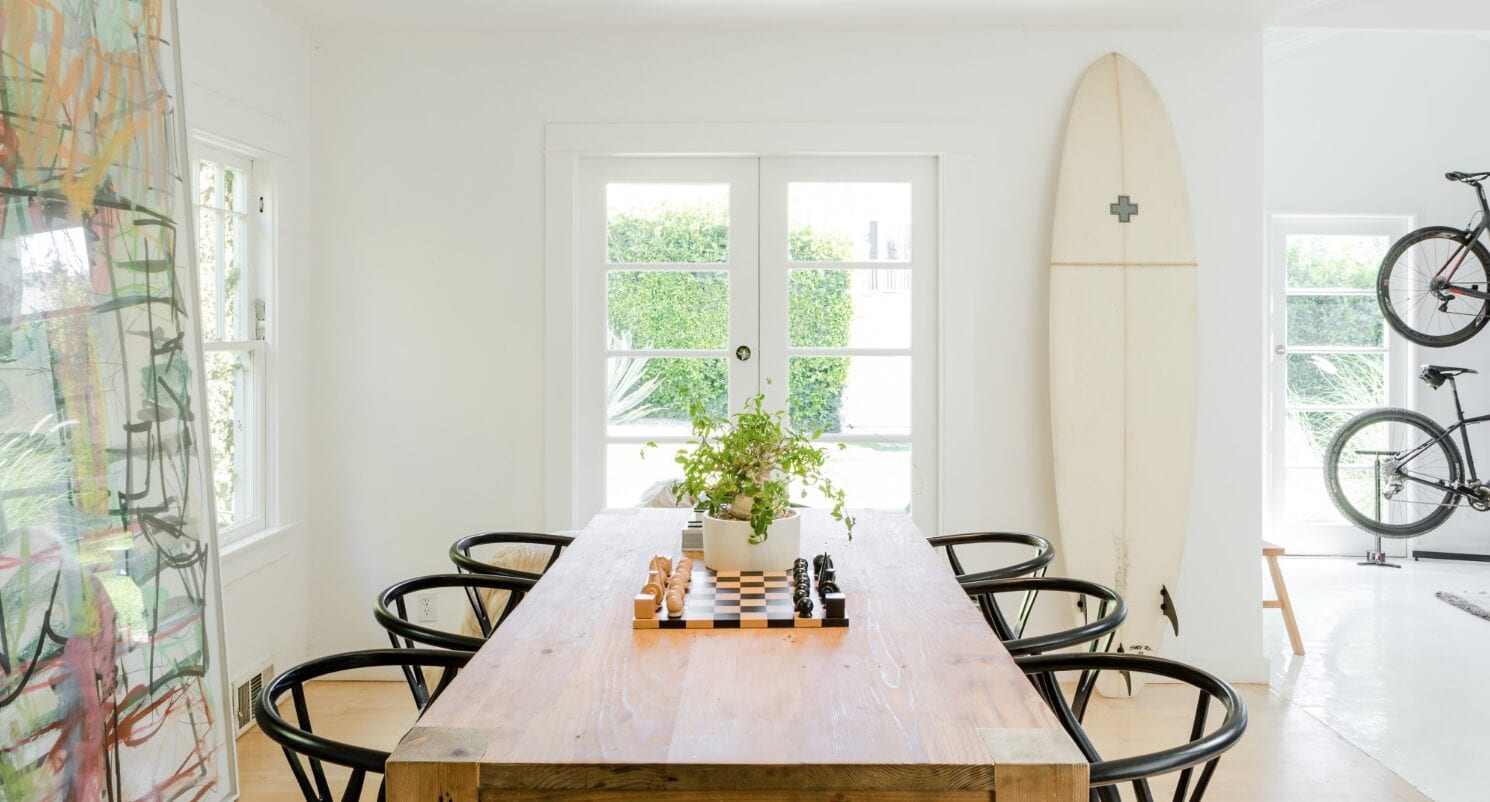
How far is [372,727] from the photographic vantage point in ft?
11.6

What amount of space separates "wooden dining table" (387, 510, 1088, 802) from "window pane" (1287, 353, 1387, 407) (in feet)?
17.0

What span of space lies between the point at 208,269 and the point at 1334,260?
6.09 metres

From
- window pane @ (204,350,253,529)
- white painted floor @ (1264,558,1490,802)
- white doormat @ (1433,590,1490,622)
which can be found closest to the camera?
white painted floor @ (1264,558,1490,802)

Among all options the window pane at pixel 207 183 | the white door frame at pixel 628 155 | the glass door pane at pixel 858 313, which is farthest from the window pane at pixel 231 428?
the glass door pane at pixel 858 313

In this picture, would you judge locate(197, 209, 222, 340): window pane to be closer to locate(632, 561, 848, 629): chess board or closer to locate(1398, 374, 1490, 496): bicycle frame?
locate(632, 561, 848, 629): chess board

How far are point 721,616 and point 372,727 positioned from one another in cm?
215

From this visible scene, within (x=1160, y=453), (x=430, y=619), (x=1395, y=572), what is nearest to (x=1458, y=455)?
(x=1395, y=572)

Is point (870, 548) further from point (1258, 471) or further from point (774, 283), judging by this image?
point (1258, 471)

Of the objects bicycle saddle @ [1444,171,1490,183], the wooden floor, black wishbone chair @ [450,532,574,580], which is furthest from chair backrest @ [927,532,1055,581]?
bicycle saddle @ [1444,171,1490,183]

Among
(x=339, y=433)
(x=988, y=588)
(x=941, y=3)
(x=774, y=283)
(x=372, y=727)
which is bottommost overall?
(x=372, y=727)

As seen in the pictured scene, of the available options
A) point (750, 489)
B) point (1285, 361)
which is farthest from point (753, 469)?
point (1285, 361)

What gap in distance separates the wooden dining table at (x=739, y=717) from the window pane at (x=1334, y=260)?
17.3 ft

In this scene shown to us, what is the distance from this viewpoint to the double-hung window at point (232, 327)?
3.47 m

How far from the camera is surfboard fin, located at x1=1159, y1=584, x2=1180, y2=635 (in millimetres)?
3765
